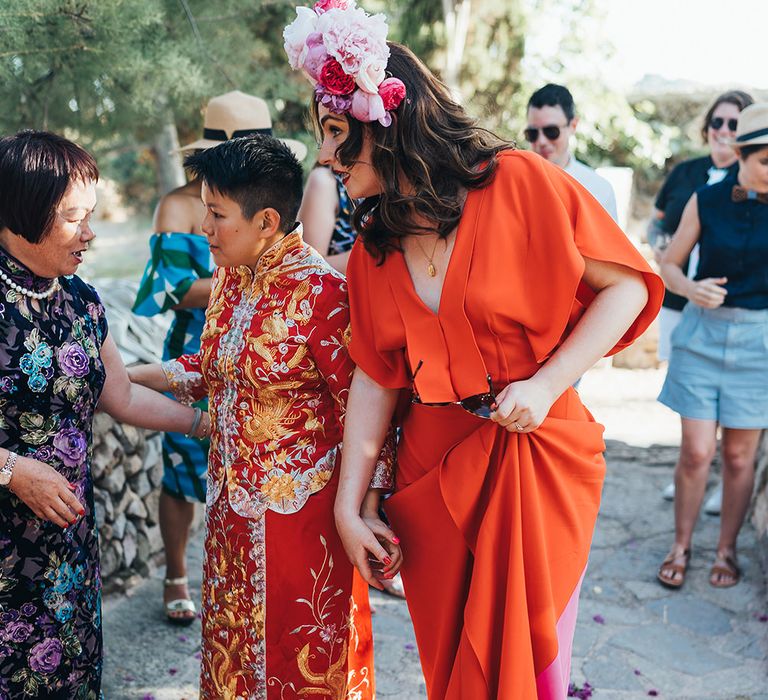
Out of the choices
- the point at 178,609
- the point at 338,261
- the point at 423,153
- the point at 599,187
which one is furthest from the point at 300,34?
the point at 178,609

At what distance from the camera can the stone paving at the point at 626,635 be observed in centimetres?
329

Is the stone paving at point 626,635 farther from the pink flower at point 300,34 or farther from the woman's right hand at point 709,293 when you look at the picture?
the pink flower at point 300,34

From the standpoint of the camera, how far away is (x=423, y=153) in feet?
6.17

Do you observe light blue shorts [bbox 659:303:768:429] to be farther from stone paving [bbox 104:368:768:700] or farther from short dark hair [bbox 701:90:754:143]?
short dark hair [bbox 701:90:754:143]

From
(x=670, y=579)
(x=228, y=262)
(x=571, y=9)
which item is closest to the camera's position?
(x=228, y=262)

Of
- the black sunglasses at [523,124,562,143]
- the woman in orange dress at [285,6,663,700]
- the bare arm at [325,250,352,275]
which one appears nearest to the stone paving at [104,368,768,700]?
the woman in orange dress at [285,6,663,700]

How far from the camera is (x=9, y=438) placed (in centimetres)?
203

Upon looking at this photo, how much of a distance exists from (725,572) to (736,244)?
158 centimetres

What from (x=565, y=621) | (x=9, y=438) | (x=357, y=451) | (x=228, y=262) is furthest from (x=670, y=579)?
(x=9, y=438)

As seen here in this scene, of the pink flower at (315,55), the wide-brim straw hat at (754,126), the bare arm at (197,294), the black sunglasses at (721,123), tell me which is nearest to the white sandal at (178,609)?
the bare arm at (197,294)

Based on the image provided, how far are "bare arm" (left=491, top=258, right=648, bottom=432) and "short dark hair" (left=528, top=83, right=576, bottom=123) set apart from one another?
2.50 metres

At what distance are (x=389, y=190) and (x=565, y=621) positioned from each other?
1095 millimetres

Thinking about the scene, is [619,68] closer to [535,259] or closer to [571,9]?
[571,9]

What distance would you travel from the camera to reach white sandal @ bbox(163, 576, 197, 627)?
369 cm
